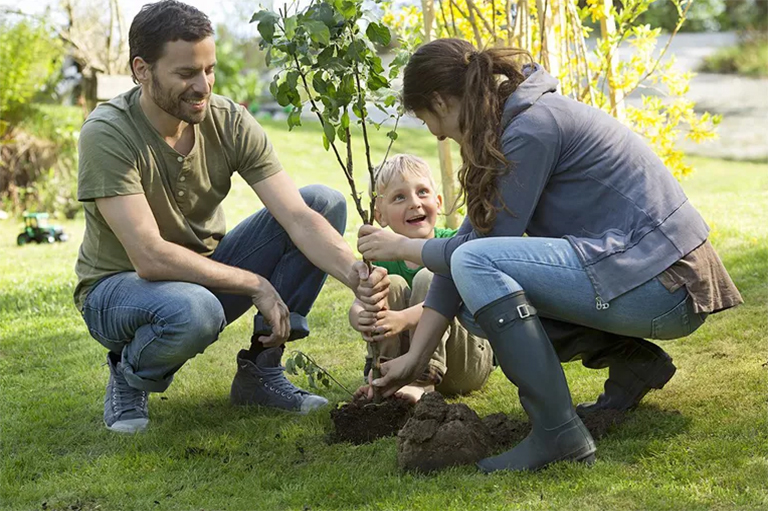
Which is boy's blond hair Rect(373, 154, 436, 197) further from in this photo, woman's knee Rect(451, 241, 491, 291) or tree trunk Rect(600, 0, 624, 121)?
tree trunk Rect(600, 0, 624, 121)

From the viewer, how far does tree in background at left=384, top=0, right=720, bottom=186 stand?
4.86 metres

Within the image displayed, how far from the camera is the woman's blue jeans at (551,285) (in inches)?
101

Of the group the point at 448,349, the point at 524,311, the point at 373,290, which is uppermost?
the point at 524,311

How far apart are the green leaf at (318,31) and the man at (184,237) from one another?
1.69ft

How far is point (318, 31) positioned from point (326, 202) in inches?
34.6

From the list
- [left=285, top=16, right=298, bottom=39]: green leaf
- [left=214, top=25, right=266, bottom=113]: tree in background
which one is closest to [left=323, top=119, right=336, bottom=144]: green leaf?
[left=285, top=16, right=298, bottom=39]: green leaf

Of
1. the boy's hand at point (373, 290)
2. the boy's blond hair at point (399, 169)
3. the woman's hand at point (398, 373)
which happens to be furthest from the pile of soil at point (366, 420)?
the boy's blond hair at point (399, 169)

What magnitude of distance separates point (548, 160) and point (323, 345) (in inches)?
77.1

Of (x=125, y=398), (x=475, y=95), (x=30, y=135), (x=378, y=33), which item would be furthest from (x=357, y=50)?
(x=30, y=135)

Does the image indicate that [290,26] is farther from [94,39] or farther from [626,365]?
[94,39]

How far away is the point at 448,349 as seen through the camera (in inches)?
130

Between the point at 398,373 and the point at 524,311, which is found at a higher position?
the point at 524,311

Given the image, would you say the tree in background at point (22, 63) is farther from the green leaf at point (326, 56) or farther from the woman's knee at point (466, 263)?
the woman's knee at point (466, 263)

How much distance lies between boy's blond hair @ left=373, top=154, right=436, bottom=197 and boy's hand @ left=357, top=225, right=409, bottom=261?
0.64 meters
